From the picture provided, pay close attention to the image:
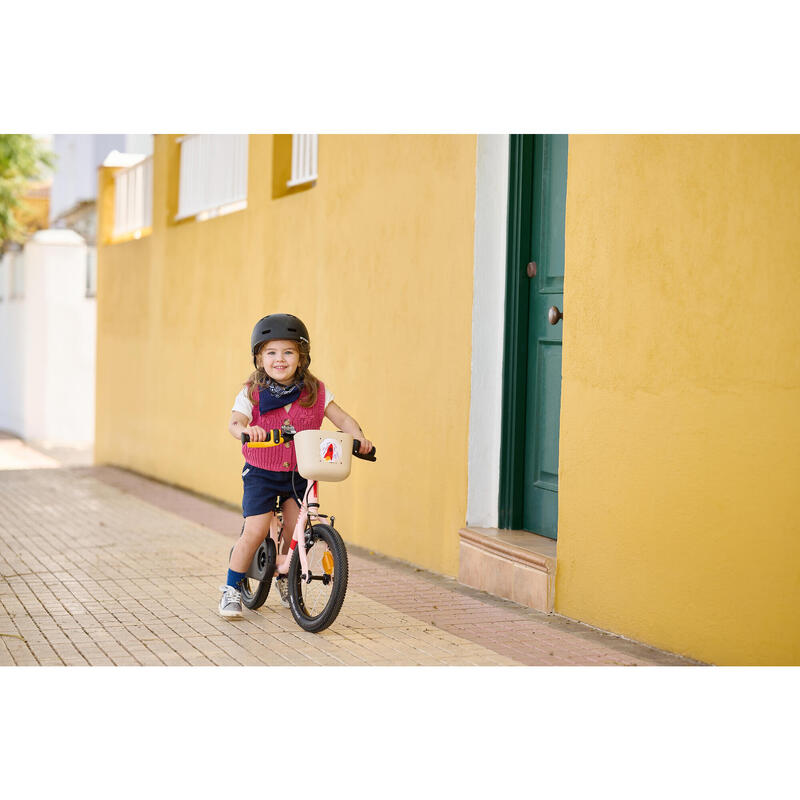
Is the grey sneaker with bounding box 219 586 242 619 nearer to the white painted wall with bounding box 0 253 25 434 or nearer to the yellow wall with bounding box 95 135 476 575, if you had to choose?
the yellow wall with bounding box 95 135 476 575

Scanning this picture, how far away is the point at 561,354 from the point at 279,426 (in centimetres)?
163

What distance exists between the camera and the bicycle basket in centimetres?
528

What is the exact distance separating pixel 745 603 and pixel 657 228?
1654mm

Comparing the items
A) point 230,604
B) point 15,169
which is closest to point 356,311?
point 230,604

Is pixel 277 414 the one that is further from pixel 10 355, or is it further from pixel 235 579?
pixel 10 355

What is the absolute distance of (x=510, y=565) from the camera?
6.29 meters

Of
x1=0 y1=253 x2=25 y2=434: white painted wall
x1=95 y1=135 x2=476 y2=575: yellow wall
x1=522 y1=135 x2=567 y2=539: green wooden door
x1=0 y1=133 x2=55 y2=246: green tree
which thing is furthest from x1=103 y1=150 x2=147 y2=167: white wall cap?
x1=522 y1=135 x2=567 y2=539: green wooden door

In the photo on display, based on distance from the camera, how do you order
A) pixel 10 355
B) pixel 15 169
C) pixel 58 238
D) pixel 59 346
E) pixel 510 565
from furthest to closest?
pixel 15 169, pixel 10 355, pixel 58 238, pixel 59 346, pixel 510 565

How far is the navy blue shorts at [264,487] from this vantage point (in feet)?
18.6

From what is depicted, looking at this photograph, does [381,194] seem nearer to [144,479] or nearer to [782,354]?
[782,354]

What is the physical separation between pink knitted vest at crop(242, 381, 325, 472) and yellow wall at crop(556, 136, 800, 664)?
1.30 m

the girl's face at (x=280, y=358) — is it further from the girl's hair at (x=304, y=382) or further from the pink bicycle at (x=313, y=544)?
the pink bicycle at (x=313, y=544)

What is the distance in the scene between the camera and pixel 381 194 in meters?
7.99
